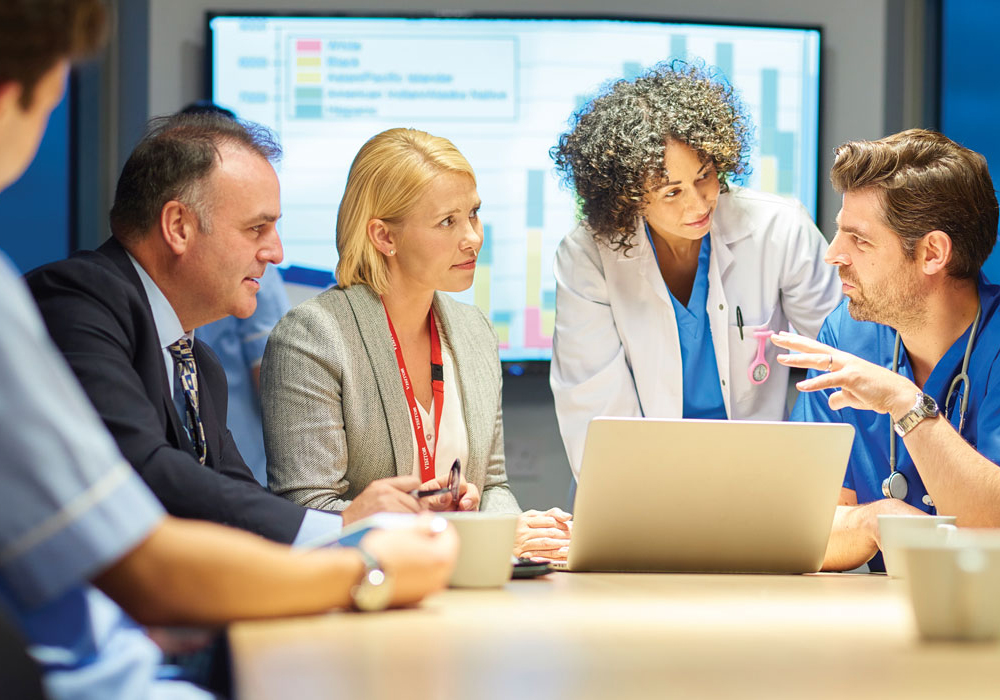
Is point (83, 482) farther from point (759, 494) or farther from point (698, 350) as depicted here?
point (698, 350)

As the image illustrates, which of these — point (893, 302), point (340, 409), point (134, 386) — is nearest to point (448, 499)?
point (340, 409)

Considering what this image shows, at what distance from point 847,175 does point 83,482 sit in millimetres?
2008

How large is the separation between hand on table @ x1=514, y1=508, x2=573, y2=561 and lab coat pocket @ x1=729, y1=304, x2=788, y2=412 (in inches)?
40.0

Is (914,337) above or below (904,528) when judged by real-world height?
above

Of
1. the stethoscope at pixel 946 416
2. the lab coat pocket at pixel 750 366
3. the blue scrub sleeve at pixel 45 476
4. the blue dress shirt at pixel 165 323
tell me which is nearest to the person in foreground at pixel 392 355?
the blue dress shirt at pixel 165 323

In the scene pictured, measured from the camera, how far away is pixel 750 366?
2779 mm

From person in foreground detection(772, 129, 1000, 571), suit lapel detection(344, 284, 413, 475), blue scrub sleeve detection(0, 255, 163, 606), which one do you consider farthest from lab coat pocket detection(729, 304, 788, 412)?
blue scrub sleeve detection(0, 255, 163, 606)

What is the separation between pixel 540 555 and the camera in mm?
1897

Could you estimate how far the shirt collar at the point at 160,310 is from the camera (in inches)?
75.4

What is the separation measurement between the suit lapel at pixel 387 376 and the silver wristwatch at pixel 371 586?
118 centimetres

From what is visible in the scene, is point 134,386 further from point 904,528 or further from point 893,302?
point 893,302

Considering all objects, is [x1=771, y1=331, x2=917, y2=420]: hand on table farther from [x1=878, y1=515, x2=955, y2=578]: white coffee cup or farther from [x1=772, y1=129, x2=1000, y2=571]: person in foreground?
[x1=878, y1=515, x2=955, y2=578]: white coffee cup

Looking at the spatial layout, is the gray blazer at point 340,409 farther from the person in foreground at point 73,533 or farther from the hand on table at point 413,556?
the person in foreground at point 73,533

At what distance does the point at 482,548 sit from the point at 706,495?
1.23 ft
